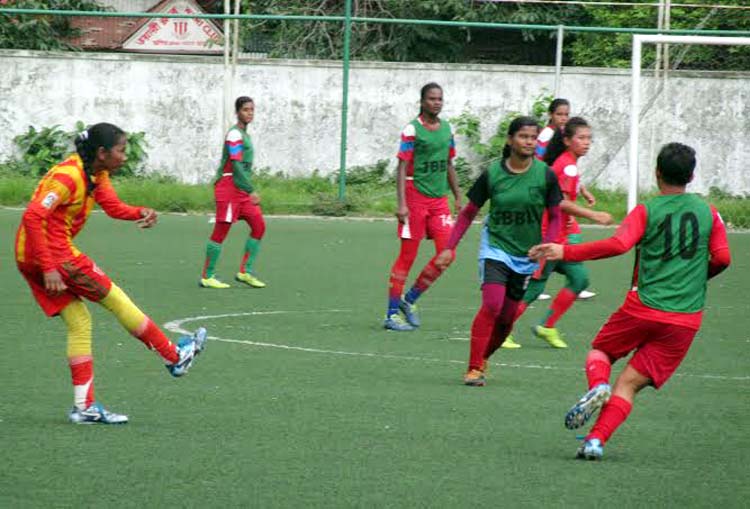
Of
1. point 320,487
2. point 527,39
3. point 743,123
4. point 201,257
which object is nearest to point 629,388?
point 320,487

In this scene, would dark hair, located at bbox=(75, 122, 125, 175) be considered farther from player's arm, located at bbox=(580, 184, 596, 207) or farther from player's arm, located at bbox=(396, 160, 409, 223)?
player's arm, located at bbox=(580, 184, 596, 207)

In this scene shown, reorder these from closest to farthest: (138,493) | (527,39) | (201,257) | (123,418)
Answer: (138,493)
(123,418)
(201,257)
(527,39)

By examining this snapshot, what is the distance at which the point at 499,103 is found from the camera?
72.0 feet

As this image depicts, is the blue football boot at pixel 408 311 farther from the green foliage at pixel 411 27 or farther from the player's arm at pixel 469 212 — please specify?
the green foliage at pixel 411 27

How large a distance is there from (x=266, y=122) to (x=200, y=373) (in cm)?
1324

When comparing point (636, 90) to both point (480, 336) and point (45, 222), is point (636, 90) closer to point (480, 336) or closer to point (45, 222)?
point (480, 336)

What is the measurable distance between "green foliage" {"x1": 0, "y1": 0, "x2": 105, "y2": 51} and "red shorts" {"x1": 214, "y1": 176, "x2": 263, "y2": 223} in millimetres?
10518

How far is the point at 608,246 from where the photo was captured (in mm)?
6738

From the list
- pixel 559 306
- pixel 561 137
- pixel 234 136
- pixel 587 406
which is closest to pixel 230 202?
pixel 234 136

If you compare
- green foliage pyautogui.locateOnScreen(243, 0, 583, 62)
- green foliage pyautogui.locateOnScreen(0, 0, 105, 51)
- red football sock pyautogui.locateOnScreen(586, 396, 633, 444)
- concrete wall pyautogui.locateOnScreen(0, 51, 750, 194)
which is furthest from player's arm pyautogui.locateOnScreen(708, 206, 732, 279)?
green foliage pyautogui.locateOnScreen(0, 0, 105, 51)

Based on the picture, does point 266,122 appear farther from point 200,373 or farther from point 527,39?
point 200,373

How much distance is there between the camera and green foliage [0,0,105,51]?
78.7ft

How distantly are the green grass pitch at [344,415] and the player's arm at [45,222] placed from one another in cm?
76

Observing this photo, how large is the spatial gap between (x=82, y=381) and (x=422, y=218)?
4.71 meters
